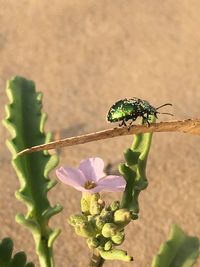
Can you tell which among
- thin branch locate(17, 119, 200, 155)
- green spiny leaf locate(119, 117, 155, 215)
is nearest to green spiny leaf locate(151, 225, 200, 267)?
green spiny leaf locate(119, 117, 155, 215)

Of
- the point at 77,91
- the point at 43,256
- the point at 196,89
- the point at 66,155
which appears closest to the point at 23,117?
the point at 43,256

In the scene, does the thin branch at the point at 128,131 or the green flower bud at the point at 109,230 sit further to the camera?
the green flower bud at the point at 109,230

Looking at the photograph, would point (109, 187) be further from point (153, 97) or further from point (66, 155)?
point (153, 97)

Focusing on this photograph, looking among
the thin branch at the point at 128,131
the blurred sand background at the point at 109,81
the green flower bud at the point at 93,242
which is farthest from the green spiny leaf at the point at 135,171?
the blurred sand background at the point at 109,81

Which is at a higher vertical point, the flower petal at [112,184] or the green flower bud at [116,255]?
the flower petal at [112,184]

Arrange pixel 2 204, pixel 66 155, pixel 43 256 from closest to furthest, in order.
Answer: pixel 43 256
pixel 2 204
pixel 66 155

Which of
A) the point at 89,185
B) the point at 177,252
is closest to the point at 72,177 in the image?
the point at 89,185

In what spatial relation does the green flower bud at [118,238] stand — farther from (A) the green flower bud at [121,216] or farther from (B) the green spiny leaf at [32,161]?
(B) the green spiny leaf at [32,161]

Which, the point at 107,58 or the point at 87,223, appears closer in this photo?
the point at 87,223
